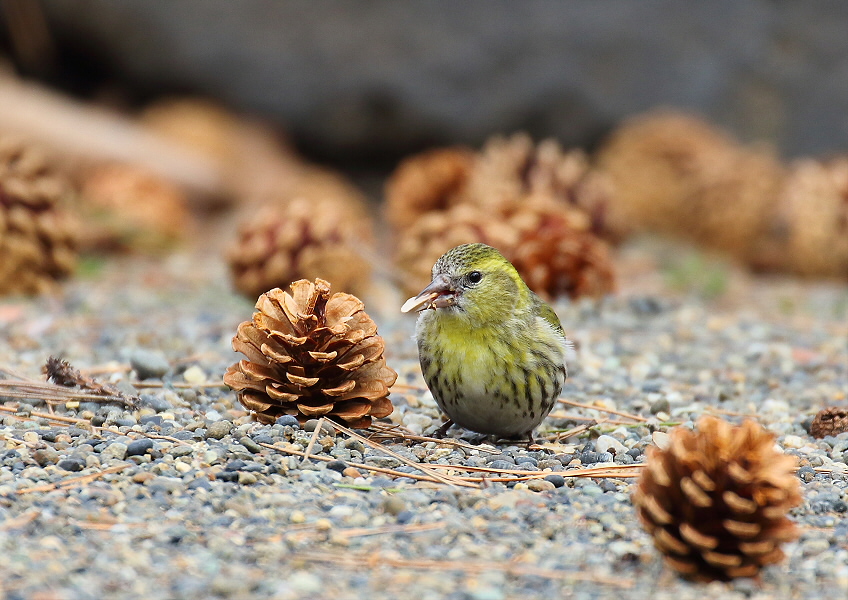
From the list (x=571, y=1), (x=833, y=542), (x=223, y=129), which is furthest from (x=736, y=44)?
(x=833, y=542)

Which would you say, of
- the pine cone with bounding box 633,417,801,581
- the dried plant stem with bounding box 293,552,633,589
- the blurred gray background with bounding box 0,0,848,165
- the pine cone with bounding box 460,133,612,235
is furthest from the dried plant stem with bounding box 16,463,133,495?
the blurred gray background with bounding box 0,0,848,165

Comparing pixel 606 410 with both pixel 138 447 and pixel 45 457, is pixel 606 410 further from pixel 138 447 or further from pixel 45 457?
pixel 45 457

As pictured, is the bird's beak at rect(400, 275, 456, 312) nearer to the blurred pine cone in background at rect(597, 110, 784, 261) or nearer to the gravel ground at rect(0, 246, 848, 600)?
the gravel ground at rect(0, 246, 848, 600)

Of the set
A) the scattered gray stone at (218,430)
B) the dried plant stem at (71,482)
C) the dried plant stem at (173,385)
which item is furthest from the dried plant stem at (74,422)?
the dried plant stem at (173,385)

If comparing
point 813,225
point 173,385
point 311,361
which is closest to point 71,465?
point 311,361

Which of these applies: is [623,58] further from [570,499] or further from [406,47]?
[570,499]
